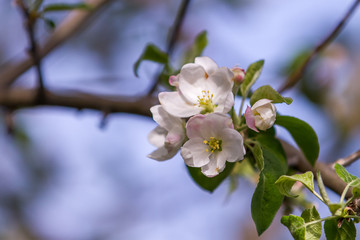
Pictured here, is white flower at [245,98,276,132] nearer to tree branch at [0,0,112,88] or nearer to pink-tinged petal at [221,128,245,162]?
pink-tinged petal at [221,128,245,162]

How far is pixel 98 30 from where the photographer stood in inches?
156

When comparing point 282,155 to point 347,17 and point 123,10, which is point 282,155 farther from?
point 123,10

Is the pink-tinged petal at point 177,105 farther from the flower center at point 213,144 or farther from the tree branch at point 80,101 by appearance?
the tree branch at point 80,101

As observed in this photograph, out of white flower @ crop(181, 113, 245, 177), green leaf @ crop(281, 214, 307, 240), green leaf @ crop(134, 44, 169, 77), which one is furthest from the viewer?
green leaf @ crop(134, 44, 169, 77)

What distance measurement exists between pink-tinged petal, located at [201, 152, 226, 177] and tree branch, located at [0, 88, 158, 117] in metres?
0.46

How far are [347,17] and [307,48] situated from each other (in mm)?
1420

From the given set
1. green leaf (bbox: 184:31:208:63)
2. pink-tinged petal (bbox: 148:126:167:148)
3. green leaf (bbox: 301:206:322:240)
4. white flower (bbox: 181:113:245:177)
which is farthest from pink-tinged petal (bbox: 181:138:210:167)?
green leaf (bbox: 184:31:208:63)

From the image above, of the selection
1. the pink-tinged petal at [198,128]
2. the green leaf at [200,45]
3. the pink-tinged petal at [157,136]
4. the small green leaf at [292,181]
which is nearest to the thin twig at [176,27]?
the green leaf at [200,45]

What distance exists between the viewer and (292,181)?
71cm

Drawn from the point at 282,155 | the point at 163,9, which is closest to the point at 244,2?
the point at 163,9

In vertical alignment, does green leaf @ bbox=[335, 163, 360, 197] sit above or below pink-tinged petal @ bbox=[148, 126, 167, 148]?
above

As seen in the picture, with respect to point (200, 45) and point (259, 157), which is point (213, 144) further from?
point (200, 45)

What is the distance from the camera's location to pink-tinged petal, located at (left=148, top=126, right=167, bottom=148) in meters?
0.90

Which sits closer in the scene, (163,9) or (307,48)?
(307,48)
